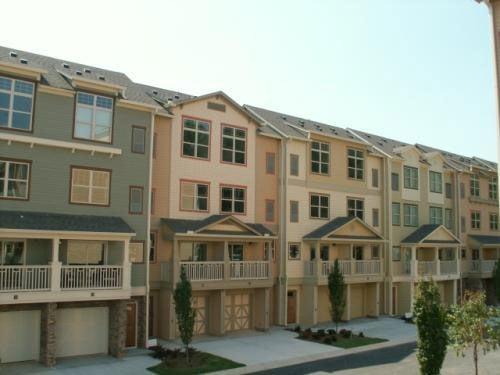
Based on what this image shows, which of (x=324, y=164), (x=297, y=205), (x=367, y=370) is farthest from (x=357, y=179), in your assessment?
(x=367, y=370)

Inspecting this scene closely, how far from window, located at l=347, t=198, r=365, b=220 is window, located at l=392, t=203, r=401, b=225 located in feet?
10.8

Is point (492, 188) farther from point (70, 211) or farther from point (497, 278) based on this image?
point (70, 211)

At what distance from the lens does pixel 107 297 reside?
24.0 m

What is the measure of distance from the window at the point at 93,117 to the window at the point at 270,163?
10.8m

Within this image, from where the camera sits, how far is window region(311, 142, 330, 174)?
1398 inches

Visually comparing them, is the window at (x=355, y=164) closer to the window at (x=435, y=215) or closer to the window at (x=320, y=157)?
the window at (x=320, y=157)

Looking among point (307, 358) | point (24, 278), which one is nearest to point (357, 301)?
point (307, 358)

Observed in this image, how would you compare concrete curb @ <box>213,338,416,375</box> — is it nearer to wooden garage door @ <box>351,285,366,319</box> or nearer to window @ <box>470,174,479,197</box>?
wooden garage door @ <box>351,285,366,319</box>

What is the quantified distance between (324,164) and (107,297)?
17.9 meters

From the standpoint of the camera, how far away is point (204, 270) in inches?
1120

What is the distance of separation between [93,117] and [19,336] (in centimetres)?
1033

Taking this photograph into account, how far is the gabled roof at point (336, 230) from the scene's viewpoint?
34188 millimetres

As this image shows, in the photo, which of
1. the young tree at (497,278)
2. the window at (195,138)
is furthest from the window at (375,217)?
the window at (195,138)

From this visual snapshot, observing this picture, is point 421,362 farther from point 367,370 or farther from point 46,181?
point 46,181
